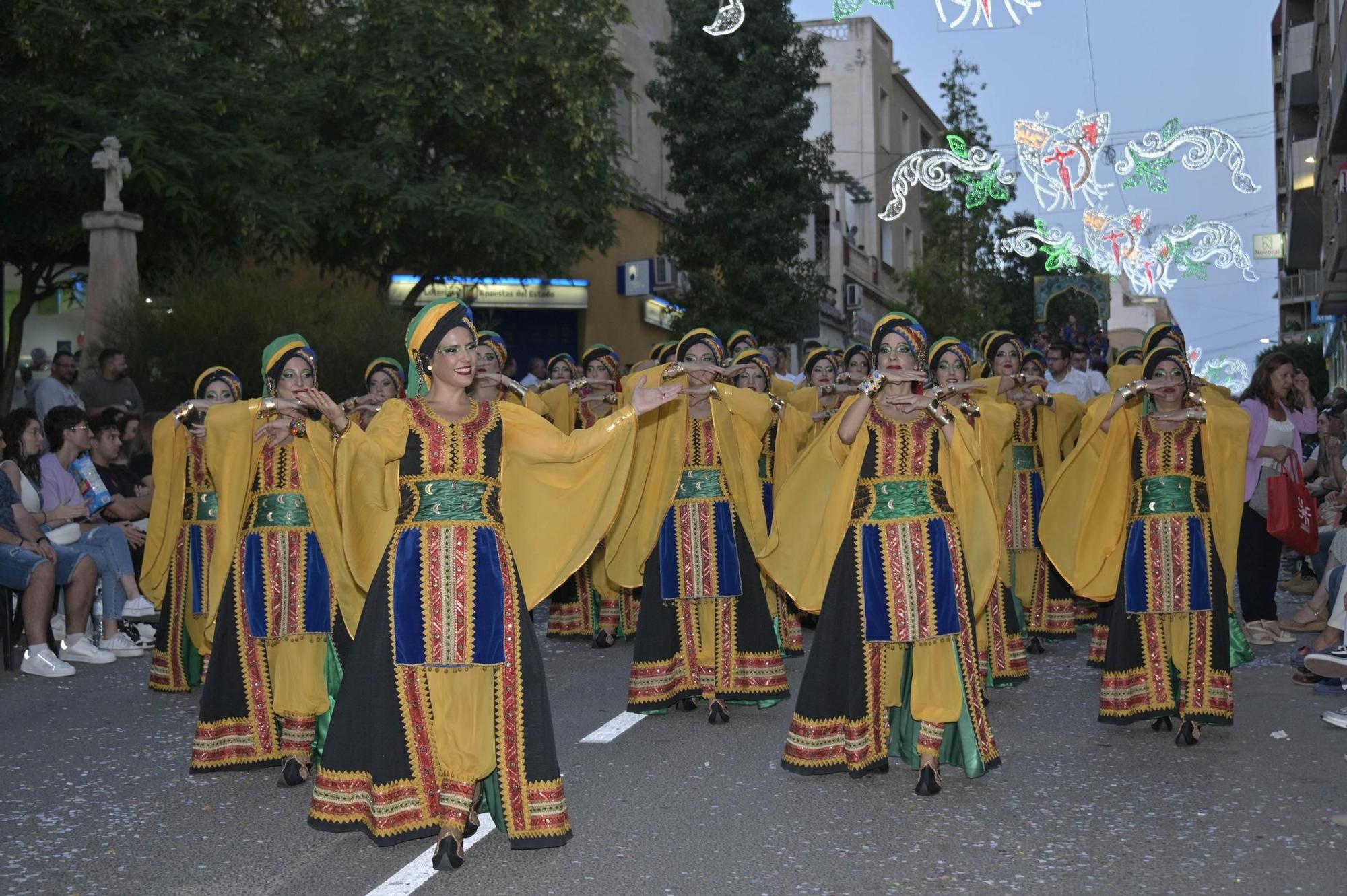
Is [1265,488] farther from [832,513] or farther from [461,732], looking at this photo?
[461,732]

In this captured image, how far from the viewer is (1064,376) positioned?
14656 mm

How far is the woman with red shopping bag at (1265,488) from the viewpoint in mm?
10281

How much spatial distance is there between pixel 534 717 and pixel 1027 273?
165ft

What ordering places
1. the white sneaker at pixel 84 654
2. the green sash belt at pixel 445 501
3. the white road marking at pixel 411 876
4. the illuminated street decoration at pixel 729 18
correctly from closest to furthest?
the white road marking at pixel 411 876, the green sash belt at pixel 445 501, the white sneaker at pixel 84 654, the illuminated street decoration at pixel 729 18

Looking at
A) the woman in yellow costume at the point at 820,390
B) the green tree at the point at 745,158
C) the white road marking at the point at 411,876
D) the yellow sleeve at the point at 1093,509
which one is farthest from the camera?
the green tree at the point at 745,158

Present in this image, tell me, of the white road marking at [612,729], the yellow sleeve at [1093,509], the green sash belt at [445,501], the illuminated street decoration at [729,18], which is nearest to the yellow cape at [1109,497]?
the yellow sleeve at [1093,509]

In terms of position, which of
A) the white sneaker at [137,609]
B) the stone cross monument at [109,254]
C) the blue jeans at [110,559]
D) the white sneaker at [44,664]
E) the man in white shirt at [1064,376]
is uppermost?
the stone cross monument at [109,254]

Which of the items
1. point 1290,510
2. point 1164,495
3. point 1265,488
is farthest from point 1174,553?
point 1265,488

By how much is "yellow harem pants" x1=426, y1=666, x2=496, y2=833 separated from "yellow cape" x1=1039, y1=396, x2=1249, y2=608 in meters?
3.71

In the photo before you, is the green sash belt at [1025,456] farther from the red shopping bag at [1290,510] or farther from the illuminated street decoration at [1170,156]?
the illuminated street decoration at [1170,156]

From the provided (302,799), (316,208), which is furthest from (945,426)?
(316,208)

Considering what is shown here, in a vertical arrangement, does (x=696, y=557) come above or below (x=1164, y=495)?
below

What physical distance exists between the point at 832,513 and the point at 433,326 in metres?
2.07

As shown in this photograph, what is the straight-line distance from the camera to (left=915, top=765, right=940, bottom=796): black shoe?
6.17 m
